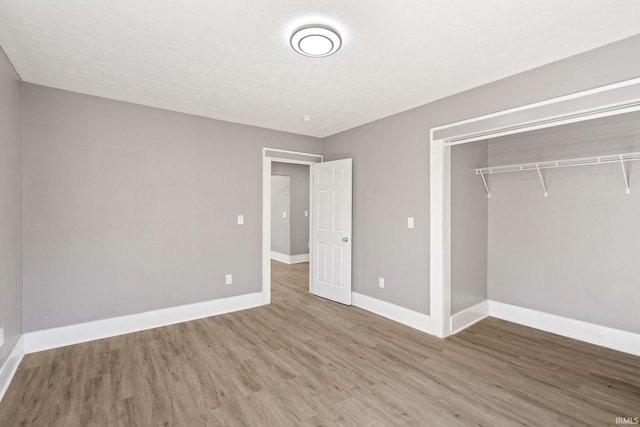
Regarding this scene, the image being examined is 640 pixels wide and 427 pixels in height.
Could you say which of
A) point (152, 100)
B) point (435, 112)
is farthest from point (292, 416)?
point (152, 100)

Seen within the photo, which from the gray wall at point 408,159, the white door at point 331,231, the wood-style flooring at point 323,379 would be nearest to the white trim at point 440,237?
the gray wall at point 408,159

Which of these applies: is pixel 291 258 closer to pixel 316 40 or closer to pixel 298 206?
pixel 298 206

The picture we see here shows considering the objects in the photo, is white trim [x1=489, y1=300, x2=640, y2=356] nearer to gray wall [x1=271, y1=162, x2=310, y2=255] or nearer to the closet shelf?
the closet shelf

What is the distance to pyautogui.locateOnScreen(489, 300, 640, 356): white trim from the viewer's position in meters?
2.83

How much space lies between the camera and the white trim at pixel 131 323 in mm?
2881

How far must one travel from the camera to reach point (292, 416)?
1.99m

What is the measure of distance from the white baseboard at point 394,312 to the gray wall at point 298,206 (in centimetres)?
345

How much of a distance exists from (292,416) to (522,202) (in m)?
3.45

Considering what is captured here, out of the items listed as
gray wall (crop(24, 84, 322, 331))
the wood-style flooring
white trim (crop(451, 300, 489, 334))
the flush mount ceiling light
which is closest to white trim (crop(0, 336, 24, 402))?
the wood-style flooring

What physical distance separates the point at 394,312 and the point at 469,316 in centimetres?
88

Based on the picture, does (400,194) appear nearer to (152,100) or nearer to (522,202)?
(522,202)

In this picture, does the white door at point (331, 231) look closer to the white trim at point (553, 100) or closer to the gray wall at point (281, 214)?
the white trim at point (553, 100)

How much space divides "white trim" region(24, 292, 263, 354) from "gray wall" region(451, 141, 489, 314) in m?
2.67

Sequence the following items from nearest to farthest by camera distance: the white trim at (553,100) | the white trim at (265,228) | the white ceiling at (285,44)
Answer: the white ceiling at (285,44) → the white trim at (553,100) → the white trim at (265,228)
